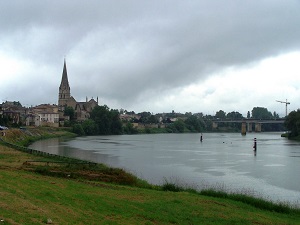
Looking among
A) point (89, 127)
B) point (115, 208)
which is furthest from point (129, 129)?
point (115, 208)

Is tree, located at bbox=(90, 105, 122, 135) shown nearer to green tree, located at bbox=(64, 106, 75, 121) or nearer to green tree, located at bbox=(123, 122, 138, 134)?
green tree, located at bbox=(123, 122, 138, 134)

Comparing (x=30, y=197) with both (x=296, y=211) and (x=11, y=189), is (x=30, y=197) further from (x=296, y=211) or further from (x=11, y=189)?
(x=296, y=211)

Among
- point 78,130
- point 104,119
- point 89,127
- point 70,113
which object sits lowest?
point 78,130

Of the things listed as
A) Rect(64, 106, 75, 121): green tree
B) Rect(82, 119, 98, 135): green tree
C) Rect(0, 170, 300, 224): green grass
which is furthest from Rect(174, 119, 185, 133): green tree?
Rect(0, 170, 300, 224): green grass

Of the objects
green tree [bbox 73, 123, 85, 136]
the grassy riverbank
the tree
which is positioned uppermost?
the tree

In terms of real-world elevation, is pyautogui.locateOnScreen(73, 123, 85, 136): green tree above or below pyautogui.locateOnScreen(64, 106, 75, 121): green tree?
below

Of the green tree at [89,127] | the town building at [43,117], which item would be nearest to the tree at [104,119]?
the green tree at [89,127]

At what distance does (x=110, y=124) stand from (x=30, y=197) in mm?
140824

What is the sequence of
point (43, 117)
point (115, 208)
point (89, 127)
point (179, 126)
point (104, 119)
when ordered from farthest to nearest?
point (179, 126) < point (43, 117) < point (104, 119) < point (89, 127) < point (115, 208)

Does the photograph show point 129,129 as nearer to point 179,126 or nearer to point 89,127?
point 89,127

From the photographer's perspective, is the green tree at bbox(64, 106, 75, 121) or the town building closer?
the town building

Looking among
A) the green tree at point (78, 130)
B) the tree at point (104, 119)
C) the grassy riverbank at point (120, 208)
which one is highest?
the tree at point (104, 119)

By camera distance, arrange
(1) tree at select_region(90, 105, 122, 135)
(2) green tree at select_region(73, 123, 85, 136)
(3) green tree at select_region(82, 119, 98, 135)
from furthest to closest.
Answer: (1) tree at select_region(90, 105, 122, 135), (3) green tree at select_region(82, 119, 98, 135), (2) green tree at select_region(73, 123, 85, 136)

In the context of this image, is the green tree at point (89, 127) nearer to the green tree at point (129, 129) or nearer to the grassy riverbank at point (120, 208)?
the green tree at point (129, 129)
